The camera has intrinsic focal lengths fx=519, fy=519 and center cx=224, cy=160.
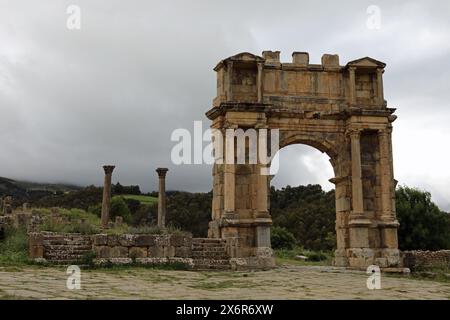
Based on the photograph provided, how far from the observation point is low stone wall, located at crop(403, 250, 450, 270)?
15.3 metres

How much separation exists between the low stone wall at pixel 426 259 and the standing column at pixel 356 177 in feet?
6.40

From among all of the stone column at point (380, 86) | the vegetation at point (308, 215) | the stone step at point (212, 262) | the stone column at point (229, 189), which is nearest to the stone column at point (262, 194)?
the stone column at point (229, 189)

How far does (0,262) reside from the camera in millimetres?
11656

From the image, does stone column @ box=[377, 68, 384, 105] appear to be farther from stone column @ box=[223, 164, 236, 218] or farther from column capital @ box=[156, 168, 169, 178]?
column capital @ box=[156, 168, 169, 178]

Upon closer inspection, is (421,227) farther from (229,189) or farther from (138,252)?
(138,252)

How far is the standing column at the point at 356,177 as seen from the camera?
16.9 metres

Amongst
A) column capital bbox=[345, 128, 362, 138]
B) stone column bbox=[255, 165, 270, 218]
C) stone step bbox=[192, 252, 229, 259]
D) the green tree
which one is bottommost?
stone step bbox=[192, 252, 229, 259]

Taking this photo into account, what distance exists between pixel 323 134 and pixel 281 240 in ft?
64.1

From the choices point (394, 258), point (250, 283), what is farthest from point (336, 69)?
point (250, 283)

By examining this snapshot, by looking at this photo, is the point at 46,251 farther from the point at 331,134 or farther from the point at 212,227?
the point at 331,134

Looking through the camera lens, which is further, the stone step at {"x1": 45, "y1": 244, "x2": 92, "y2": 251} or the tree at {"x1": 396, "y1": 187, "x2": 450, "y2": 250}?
the tree at {"x1": 396, "y1": 187, "x2": 450, "y2": 250}

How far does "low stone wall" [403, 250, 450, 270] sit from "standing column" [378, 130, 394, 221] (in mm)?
1369

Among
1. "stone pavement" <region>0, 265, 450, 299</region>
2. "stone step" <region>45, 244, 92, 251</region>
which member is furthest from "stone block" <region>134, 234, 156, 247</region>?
"stone pavement" <region>0, 265, 450, 299</region>

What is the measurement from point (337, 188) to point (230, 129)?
444 cm
